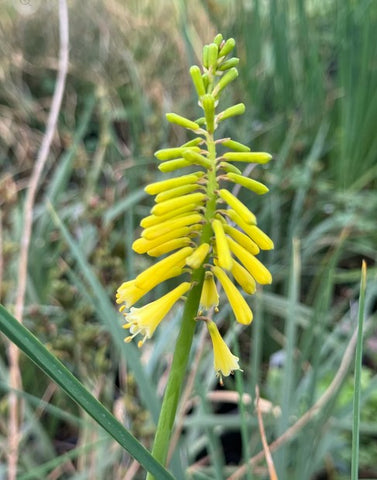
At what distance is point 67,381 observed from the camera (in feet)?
1.53

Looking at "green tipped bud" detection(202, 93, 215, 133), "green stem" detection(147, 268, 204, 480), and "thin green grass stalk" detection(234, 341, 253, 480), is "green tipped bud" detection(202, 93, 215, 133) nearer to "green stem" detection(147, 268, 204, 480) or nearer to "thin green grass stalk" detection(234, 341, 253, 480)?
"green stem" detection(147, 268, 204, 480)

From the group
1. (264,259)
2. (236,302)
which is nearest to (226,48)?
(236,302)

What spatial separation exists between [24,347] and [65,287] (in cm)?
99

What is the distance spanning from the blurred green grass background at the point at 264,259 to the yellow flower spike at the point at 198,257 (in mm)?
380

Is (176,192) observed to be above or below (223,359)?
above

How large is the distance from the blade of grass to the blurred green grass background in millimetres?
386

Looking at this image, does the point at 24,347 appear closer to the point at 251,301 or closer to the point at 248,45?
the point at 251,301

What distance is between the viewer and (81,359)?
151 cm

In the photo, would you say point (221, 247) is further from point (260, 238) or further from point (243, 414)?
point (243, 414)

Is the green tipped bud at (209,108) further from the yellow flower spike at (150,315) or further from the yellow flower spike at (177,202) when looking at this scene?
the yellow flower spike at (150,315)

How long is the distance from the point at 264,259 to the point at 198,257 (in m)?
1.67

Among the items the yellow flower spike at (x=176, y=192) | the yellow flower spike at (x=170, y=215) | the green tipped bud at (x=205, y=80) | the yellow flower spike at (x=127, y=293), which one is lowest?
the yellow flower spike at (x=127, y=293)

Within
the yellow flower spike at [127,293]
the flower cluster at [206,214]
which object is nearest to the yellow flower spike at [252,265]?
the flower cluster at [206,214]

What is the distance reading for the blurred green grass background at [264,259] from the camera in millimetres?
1317
